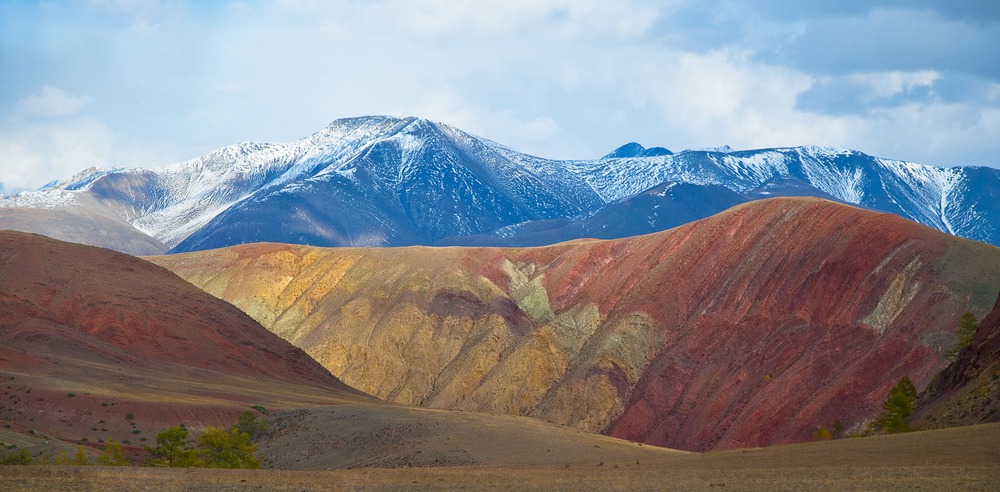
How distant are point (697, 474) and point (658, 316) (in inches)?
2978

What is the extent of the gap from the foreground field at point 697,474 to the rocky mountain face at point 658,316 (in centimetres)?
4155

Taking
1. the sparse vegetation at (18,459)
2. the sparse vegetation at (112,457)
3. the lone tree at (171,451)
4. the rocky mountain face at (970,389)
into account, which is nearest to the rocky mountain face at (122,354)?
the sparse vegetation at (112,457)

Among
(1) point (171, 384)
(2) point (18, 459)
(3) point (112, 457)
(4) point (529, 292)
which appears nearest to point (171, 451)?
(3) point (112, 457)

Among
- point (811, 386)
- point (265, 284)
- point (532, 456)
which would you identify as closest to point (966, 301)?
point (811, 386)

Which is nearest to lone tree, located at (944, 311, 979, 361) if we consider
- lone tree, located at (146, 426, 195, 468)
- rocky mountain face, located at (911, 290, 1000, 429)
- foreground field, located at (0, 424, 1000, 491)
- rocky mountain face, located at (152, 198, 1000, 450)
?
rocky mountain face, located at (152, 198, 1000, 450)

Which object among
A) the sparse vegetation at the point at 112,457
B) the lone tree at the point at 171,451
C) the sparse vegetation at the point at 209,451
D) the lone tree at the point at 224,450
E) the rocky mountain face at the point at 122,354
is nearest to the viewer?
the sparse vegetation at the point at 112,457

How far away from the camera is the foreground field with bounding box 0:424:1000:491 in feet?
112

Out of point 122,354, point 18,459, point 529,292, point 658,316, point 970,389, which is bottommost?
point 18,459

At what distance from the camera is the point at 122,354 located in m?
Answer: 89.3

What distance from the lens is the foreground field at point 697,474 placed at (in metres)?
34.2

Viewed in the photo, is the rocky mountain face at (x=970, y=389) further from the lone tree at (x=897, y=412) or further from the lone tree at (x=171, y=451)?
the lone tree at (x=171, y=451)

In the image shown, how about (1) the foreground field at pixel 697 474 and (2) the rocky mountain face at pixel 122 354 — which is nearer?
(1) the foreground field at pixel 697 474

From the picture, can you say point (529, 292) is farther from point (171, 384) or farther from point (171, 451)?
point (171, 451)

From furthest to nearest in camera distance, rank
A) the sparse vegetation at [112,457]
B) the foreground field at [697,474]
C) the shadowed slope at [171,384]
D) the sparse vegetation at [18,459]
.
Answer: the shadowed slope at [171,384]
the sparse vegetation at [112,457]
the sparse vegetation at [18,459]
the foreground field at [697,474]
